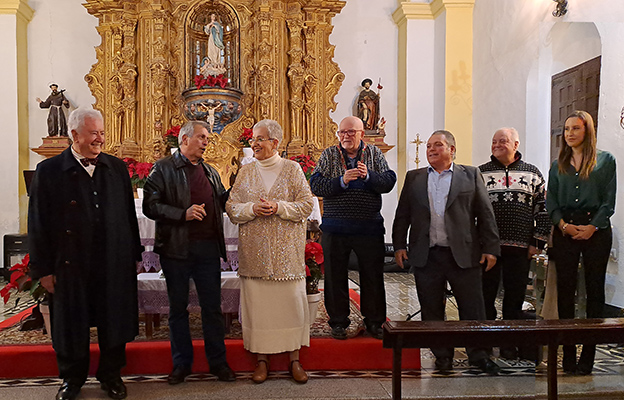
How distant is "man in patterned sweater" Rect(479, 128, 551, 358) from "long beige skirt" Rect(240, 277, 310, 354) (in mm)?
1639

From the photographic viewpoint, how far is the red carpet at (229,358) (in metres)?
3.55

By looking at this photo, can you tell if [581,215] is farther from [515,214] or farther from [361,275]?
[361,275]

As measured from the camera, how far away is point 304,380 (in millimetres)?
3381

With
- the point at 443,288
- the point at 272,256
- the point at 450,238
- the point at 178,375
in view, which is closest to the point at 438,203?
the point at 450,238

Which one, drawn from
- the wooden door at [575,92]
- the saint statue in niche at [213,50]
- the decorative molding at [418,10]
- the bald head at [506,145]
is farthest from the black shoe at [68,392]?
the decorative molding at [418,10]

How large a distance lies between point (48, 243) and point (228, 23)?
746cm

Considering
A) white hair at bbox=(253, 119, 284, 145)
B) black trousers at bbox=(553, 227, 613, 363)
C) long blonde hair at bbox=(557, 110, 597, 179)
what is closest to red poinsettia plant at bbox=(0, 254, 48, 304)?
white hair at bbox=(253, 119, 284, 145)

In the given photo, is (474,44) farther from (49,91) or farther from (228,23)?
(49,91)

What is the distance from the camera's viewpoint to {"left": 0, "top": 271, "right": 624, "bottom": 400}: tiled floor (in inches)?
125

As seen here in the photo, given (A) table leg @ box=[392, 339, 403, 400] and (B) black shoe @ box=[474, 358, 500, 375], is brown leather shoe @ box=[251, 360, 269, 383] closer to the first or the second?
(A) table leg @ box=[392, 339, 403, 400]

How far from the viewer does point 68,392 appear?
121 inches

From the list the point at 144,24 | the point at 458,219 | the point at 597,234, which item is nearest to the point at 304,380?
the point at 458,219

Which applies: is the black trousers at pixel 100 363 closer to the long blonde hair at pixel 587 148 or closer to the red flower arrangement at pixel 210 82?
the long blonde hair at pixel 587 148

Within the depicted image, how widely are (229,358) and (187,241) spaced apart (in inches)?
36.8
